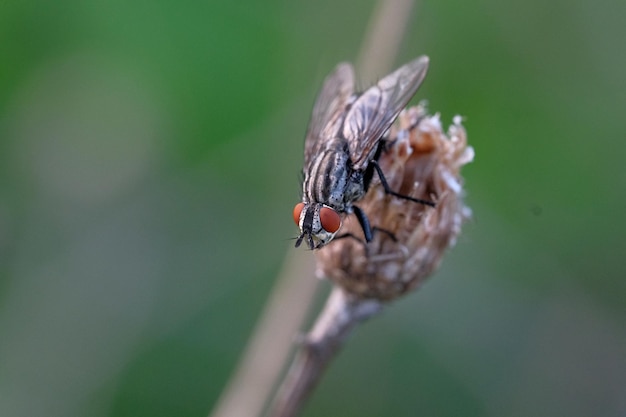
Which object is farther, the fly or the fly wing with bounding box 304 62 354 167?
the fly wing with bounding box 304 62 354 167

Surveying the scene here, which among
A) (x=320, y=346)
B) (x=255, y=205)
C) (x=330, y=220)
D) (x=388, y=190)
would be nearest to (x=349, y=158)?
(x=388, y=190)

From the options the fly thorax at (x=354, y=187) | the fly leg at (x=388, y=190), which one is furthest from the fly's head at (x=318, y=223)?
the fly leg at (x=388, y=190)

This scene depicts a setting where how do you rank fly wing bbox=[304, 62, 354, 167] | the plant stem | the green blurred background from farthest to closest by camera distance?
the green blurred background → fly wing bbox=[304, 62, 354, 167] → the plant stem

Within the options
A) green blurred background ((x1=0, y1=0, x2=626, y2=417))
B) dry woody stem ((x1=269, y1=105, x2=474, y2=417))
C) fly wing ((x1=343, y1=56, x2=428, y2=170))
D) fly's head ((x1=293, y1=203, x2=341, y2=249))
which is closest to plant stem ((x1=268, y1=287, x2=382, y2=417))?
dry woody stem ((x1=269, y1=105, x2=474, y2=417))

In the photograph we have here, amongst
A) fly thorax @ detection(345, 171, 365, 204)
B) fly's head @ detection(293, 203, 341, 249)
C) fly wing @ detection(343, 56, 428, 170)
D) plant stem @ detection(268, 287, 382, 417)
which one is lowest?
plant stem @ detection(268, 287, 382, 417)

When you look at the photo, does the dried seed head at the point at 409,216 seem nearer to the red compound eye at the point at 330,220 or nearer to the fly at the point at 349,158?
the fly at the point at 349,158

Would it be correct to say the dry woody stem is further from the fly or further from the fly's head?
the fly's head
